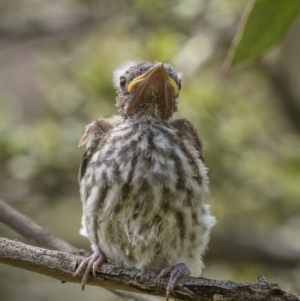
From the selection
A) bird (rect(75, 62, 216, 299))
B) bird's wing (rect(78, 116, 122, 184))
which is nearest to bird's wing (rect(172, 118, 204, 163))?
bird (rect(75, 62, 216, 299))

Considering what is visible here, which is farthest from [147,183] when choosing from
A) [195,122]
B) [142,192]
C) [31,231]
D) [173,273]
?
[195,122]

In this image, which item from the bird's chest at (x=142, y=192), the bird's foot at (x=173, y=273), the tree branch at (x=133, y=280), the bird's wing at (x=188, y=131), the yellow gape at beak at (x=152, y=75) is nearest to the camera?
the tree branch at (x=133, y=280)

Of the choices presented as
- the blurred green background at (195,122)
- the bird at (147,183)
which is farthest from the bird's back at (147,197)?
the blurred green background at (195,122)

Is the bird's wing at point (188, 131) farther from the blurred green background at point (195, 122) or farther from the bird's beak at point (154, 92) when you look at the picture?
the blurred green background at point (195, 122)

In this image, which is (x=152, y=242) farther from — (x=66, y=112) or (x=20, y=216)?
(x=66, y=112)

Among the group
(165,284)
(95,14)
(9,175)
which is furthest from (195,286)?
(95,14)

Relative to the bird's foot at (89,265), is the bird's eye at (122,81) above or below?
above
